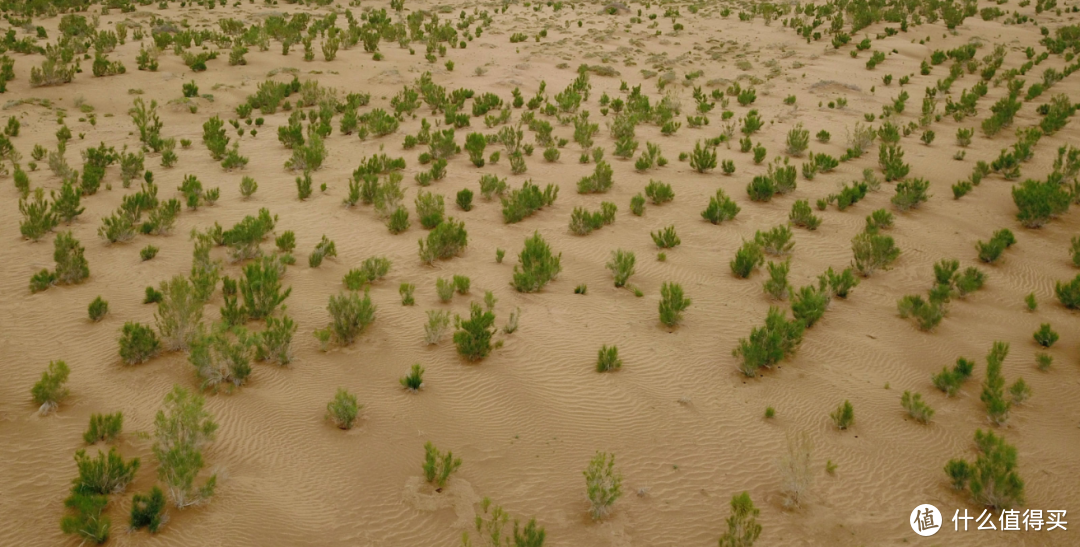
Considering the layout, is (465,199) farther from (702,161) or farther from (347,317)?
(702,161)

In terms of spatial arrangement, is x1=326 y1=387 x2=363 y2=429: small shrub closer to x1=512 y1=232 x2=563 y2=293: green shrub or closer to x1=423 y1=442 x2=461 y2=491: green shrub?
x1=423 y1=442 x2=461 y2=491: green shrub

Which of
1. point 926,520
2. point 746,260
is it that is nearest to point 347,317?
point 746,260

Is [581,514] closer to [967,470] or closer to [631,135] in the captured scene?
[967,470]

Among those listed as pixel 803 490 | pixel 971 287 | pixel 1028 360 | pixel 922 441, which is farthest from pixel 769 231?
pixel 803 490

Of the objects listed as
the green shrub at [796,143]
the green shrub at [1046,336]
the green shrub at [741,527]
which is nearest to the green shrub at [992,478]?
the green shrub at [741,527]

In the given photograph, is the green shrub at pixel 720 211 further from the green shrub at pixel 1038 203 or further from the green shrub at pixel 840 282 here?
the green shrub at pixel 1038 203
